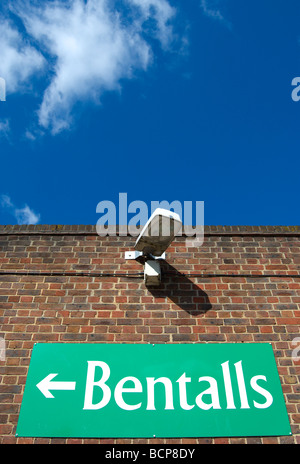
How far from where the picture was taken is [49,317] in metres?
4.12

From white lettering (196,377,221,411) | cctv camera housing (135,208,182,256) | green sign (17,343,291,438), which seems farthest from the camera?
cctv camera housing (135,208,182,256)

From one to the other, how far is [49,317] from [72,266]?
24.9 inches

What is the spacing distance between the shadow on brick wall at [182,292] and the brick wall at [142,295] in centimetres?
1

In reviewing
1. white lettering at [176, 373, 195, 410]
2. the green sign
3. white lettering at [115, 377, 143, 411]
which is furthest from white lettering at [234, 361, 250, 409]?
white lettering at [115, 377, 143, 411]

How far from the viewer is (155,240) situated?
4203mm

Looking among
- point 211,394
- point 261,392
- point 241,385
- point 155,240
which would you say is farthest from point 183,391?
point 155,240

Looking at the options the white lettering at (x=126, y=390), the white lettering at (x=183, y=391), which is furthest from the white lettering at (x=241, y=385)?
the white lettering at (x=126, y=390)

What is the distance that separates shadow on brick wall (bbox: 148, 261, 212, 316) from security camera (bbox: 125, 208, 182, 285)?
12 cm

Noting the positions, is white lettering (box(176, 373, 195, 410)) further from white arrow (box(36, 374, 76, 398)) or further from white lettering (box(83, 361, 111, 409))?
white arrow (box(36, 374, 76, 398))

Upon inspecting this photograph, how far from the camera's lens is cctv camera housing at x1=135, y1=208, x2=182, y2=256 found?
12.9 ft

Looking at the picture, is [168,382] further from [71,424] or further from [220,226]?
[220,226]

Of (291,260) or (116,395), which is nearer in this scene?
(116,395)

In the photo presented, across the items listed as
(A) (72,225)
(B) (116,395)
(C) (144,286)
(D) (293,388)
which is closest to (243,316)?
(D) (293,388)

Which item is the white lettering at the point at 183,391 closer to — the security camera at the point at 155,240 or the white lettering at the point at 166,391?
the white lettering at the point at 166,391
